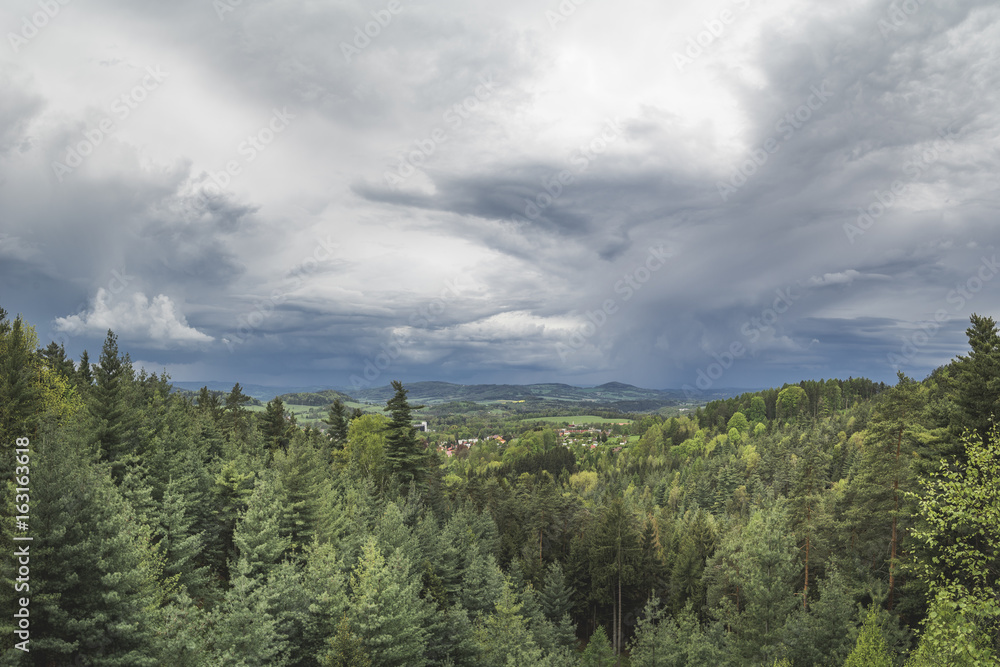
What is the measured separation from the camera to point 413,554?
37.5 m

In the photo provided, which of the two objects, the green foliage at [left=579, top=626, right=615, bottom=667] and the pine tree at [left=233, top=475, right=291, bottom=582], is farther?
the green foliage at [left=579, top=626, right=615, bottom=667]

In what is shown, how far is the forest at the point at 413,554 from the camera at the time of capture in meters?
17.5

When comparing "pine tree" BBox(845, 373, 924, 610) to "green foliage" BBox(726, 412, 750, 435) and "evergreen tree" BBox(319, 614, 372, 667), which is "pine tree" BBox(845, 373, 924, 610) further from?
"green foliage" BBox(726, 412, 750, 435)

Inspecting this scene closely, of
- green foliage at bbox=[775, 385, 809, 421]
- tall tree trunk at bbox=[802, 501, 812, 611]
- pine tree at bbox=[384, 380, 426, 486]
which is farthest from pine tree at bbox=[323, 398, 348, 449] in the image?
green foliage at bbox=[775, 385, 809, 421]

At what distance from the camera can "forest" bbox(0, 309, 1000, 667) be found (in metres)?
17.5

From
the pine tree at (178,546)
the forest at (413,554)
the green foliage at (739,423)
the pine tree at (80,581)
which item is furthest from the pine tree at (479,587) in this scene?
the green foliage at (739,423)

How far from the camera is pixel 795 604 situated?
32656mm

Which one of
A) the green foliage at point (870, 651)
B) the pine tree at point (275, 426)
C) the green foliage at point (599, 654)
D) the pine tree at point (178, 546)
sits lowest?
the green foliage at point (599, 654)

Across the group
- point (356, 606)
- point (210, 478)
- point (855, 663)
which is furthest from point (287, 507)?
point (855, 663)

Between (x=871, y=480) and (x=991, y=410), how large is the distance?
1023 cm

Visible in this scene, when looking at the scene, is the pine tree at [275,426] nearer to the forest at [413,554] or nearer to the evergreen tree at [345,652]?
the forest at [413,554]

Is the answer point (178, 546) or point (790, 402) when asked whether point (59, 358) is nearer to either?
point (178, 546)

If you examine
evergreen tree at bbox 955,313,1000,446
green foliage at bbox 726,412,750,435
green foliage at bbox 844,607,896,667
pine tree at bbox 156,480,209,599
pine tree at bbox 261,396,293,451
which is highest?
evergreen tree at bbox 955,313,1000,446

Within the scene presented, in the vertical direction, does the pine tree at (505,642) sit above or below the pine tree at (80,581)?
below
